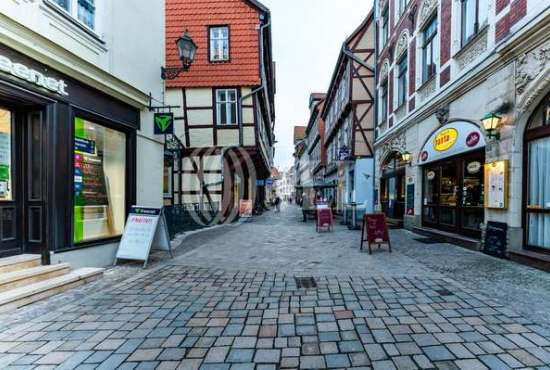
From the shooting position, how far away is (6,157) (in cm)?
428

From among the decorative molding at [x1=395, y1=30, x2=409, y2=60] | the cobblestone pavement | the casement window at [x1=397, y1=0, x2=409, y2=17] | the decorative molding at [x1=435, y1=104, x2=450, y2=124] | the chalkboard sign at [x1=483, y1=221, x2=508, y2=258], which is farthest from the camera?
the casement window at [x1=397, y1=0, x2=409, y2=17]

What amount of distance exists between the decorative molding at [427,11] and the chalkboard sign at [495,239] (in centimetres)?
704

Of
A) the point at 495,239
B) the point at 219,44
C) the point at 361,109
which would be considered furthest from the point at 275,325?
the point at 361,109

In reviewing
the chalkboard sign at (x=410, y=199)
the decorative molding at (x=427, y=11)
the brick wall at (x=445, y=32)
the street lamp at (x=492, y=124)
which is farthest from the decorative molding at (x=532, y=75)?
the chalkboard sign at (x=410, y=199)

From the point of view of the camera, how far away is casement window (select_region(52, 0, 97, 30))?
4781 mm

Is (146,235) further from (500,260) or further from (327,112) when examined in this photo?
(327,112)

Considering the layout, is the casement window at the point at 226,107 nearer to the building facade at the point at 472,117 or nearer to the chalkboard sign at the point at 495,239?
the building facade at the point at 472,117

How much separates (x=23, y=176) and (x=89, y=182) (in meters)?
1.02

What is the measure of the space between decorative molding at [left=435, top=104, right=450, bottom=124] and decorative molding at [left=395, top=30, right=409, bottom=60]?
4.09 m

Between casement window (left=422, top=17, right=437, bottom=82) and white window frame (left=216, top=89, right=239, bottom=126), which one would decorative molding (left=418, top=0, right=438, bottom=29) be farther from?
white window frame (left=216, top=89, right=239, bottom=126)

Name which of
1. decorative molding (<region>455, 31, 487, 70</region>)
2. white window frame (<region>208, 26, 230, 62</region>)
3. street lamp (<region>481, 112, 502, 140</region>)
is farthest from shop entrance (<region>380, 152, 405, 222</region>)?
white window frame (<region>208, 26, 230, 62</region>)

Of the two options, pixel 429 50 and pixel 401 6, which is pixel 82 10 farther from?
pixel 401 6

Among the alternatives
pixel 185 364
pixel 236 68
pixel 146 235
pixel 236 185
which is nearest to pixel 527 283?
pixel 185 364

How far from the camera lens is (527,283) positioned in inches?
168
